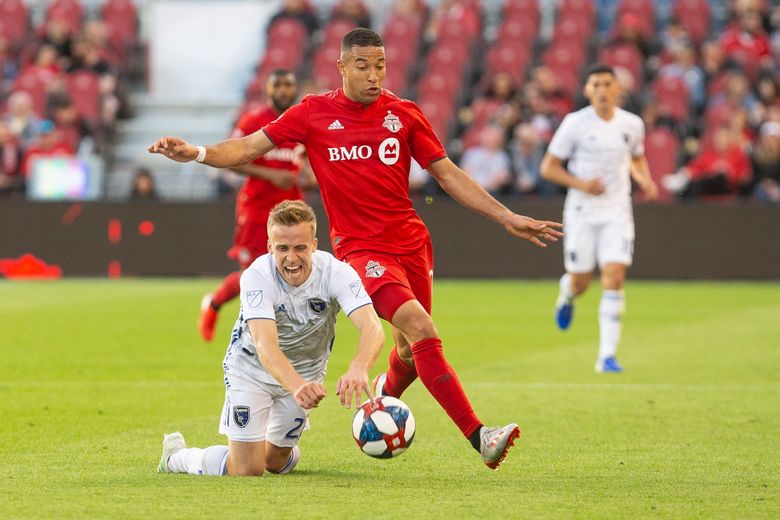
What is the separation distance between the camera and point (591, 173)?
12156 mm

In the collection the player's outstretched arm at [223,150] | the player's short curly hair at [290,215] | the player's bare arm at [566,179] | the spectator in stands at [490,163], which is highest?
the player's outstretched arm at [223,150]

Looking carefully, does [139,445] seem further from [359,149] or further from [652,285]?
[652,285]

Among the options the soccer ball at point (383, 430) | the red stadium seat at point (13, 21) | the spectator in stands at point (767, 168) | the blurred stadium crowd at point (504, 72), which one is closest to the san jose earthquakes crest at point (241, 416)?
the soccer ball at point (383, 430)

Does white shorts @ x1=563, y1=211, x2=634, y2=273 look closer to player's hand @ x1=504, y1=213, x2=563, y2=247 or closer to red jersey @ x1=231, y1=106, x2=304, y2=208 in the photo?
red jersey @ x1=231, y1=106, x2=304, y2=208

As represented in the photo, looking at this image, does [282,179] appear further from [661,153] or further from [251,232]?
[661,153]

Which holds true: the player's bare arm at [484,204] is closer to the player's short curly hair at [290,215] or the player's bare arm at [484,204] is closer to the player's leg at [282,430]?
the player's short curly hair at [290,215]

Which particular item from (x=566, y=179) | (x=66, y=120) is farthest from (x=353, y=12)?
(x=566, y=179)

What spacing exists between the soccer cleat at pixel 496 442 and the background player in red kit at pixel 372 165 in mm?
820

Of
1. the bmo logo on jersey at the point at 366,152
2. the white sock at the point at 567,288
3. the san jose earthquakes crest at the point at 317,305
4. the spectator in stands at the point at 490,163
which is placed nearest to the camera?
the san jose earthquakes crest at the point at 317,305

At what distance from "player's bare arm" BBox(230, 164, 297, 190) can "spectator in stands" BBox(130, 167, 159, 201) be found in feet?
32.8

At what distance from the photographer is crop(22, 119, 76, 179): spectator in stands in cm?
2227

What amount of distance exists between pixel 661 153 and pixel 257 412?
15.5 meters

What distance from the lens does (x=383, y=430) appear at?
21.6ft

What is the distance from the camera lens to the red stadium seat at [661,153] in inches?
842
